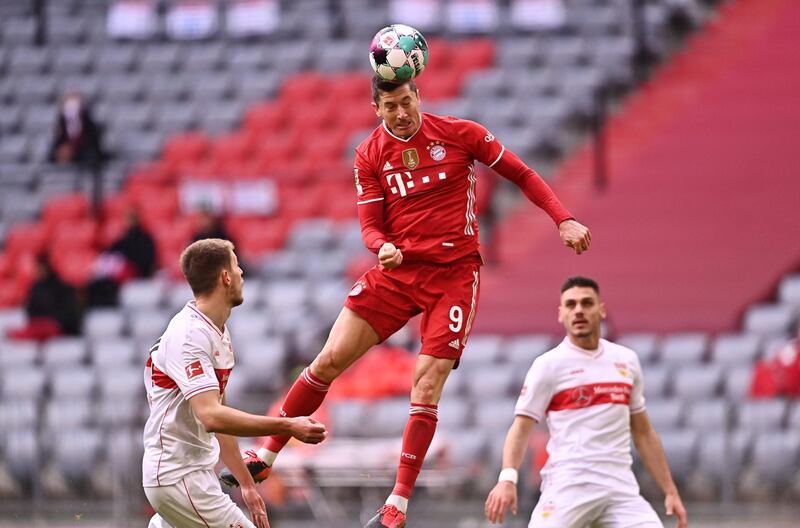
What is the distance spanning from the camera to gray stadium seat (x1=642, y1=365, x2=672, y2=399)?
13578 millimetres

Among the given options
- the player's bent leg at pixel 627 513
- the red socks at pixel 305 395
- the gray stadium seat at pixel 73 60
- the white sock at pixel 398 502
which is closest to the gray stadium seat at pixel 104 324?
the gray stadium seat at pixel 73 60

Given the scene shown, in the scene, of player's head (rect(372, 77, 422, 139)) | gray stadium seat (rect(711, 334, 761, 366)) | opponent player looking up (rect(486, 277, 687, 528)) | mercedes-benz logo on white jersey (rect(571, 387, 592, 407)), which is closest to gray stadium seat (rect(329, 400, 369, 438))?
gray stadium seat (rect(711, 334, 761, 366))

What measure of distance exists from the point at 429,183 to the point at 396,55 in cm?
69

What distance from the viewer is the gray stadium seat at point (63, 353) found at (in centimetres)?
1585

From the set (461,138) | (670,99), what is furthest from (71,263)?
(461,138)

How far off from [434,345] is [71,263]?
34.6ft

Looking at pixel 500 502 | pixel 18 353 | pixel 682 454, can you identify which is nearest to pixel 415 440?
pixel 500 502

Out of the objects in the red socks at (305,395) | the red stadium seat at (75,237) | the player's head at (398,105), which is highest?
the player's head at (398,105)

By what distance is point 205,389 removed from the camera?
6.45 meters

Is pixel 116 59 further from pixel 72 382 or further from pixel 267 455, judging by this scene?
pixel 267 455

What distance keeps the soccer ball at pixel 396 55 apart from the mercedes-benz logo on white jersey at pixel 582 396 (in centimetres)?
212

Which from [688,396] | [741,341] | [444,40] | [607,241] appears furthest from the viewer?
[444,40]

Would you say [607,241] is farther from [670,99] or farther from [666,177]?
[670,99]

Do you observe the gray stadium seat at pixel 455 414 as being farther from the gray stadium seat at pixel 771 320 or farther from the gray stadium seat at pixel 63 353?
the gray stadium seat at pixel 63 353
